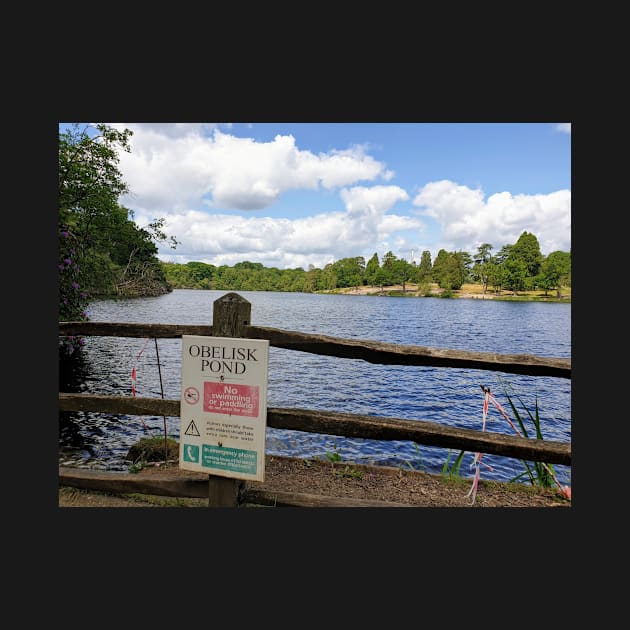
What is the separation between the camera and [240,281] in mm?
122188

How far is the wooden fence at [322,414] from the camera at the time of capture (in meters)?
2.91

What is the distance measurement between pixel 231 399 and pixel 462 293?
405 feet

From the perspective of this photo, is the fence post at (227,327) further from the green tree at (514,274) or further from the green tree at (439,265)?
the green tree at (439,265)

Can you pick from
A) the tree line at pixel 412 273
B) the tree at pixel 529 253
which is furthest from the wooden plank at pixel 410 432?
the tree at pixel 529 253

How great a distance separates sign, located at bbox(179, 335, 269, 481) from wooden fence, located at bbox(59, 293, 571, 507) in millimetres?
152

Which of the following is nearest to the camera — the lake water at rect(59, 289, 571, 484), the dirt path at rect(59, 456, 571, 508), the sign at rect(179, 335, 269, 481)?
the sign at rect(179, 335, 269, 481)

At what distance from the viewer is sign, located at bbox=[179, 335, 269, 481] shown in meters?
3.04

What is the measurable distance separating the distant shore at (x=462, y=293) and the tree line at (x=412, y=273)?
125 centimetres

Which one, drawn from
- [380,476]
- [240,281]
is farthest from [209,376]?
[240,281]

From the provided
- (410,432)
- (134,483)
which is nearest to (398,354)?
(410,432)

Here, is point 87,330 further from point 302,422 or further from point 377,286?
point 377,286

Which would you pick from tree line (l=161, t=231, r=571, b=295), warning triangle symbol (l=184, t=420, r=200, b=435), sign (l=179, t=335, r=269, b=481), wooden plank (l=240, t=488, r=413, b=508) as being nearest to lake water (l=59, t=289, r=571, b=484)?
wooden plank (l=240, t=488, r=413, b=508)

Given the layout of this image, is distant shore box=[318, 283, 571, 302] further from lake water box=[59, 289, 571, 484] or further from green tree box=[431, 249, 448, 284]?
lake water box=[59, 289, 571, 484]

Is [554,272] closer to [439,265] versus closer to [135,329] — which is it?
[439,265]
